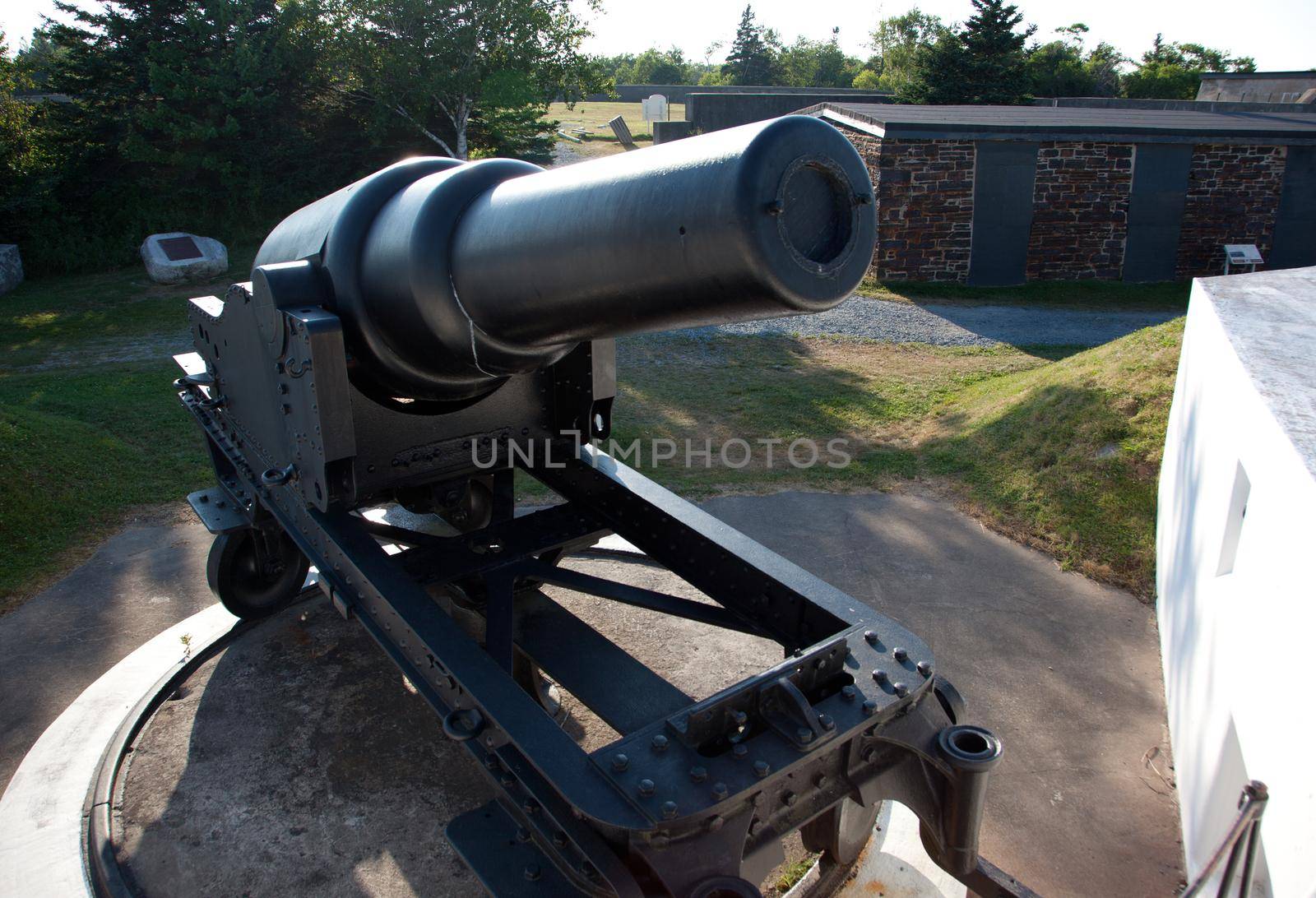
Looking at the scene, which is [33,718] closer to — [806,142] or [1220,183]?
[806,142]

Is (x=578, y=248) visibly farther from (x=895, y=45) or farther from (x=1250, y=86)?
(x=895, y=45)

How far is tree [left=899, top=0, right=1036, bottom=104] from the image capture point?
23.8 meters

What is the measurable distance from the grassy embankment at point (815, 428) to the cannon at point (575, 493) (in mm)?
2457

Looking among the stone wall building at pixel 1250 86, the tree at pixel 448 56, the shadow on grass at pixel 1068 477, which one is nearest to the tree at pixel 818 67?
the stone wall building at pixel 1250 86

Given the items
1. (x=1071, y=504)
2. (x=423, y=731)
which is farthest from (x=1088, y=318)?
(x=423, y=731)

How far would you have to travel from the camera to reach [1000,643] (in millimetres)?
3693

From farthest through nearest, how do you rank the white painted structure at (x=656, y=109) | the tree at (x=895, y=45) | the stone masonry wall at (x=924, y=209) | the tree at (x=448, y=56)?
1. the tree at (x=895, y=45)
2. the white painted structure at (x=656, y=109)
3. the tree at (x=448, y=56)
4. the stone masonry wall at (x=924, y=209)

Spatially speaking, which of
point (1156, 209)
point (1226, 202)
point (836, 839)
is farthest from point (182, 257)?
point (1226, 202)

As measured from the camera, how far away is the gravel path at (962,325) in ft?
31.3

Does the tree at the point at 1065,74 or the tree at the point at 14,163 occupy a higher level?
the tree at the point at 1065,74

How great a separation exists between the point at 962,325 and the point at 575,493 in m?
8.05

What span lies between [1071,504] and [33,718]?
4520 mm

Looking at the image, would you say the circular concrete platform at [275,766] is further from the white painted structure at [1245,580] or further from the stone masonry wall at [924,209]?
the stone masonry wall at [924,209]

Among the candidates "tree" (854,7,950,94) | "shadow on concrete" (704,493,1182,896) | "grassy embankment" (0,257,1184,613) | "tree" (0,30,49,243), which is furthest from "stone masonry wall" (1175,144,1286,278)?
"tree" (854,7,950,94)
